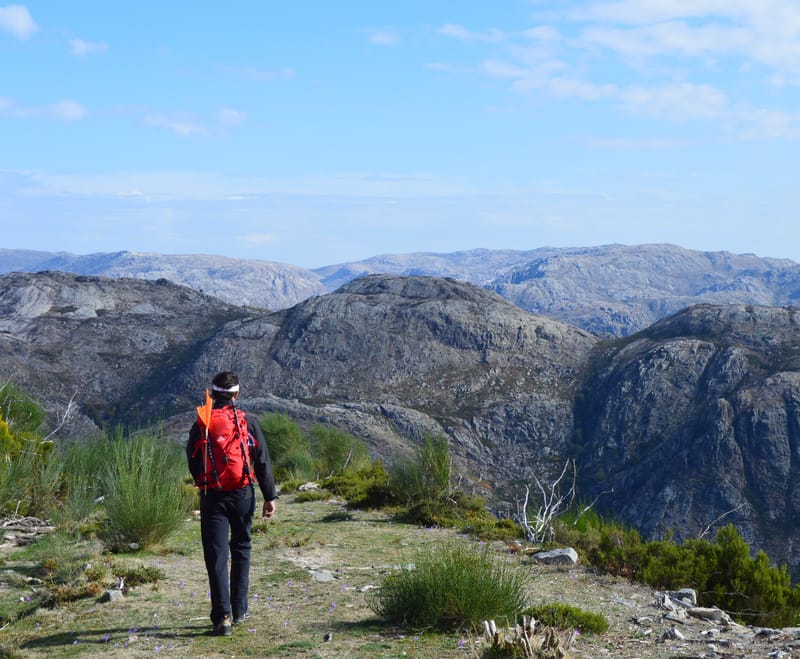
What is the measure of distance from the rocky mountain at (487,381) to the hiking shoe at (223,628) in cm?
5279

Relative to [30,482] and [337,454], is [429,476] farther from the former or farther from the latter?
[337,454]

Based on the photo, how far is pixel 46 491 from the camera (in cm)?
1174

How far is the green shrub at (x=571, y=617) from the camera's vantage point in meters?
6.64

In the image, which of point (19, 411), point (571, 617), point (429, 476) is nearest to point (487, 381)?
point (19, 411)

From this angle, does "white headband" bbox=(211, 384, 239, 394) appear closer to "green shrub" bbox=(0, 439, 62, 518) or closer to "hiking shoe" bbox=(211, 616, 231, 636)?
"hiking shoe" bbox=(211, 616, 231, 636)

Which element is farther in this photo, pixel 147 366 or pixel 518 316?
pixel 518 316

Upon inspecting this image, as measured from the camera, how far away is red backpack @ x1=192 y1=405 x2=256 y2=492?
6457 mm

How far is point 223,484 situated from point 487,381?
7319 cm

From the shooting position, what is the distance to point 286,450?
24.3m

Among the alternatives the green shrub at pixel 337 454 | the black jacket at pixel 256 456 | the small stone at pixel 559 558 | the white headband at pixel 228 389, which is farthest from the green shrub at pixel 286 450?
the white headband at pixel 228 389

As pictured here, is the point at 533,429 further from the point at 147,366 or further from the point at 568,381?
the point at 147,366

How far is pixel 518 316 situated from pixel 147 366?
42357 millimetres

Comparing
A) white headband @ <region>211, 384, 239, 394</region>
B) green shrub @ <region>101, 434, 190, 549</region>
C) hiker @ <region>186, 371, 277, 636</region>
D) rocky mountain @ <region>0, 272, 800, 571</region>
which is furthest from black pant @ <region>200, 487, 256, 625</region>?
rocky mountain @ <region>0, 272, 800, 571</region>

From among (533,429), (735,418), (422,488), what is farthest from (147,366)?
(422,488)
